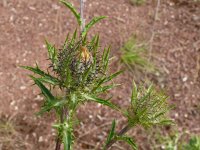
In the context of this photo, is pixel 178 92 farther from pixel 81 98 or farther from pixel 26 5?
pixel 81 98

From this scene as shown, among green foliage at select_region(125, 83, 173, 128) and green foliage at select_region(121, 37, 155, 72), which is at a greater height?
green foliage at select_region(125, 83, 173, 128)

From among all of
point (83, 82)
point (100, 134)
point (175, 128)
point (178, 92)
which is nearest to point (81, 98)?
point (83, 82)

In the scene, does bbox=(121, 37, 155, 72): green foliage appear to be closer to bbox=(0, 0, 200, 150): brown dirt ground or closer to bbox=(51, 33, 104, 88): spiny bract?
bbox=(0, 0, 200, 150): brown dirt ground

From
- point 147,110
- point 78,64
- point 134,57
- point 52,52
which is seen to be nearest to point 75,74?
point 78,64

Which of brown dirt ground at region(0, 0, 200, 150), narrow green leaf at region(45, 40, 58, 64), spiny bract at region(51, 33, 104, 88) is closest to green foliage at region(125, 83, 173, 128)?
spiny bract at region(51, 33, 104, 88)

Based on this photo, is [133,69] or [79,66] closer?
[79,66]

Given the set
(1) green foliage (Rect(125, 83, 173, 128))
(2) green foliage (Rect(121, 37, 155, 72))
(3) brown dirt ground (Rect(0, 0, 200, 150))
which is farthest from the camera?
(2) green foliage (Rect(121, 37, 155, 72))

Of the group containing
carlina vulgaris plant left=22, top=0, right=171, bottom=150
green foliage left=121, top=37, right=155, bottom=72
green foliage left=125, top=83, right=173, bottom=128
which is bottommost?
green foliage left=121, top=37, right=155, bottom=72
